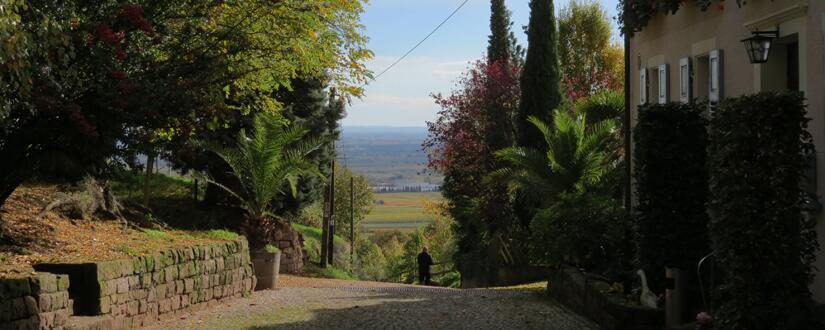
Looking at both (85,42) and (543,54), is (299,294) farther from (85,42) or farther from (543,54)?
(543,54)

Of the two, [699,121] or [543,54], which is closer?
[699,121]

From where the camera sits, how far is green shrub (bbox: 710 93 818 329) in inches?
338

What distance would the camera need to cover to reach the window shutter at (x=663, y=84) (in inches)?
589

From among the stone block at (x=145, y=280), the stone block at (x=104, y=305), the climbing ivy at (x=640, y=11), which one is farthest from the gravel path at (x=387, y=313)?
the climbing ivy at (x=640, y=11)

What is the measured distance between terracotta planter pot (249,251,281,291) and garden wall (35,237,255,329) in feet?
7.41

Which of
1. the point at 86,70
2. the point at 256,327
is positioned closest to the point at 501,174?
the point at 256,327

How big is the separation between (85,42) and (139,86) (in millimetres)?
810

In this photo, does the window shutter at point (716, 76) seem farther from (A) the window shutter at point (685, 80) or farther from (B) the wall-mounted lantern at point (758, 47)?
(B) the wall-mounted lantern at point (758, 47)

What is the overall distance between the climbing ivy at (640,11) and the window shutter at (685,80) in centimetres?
72

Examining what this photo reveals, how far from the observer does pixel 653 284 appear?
12008mm

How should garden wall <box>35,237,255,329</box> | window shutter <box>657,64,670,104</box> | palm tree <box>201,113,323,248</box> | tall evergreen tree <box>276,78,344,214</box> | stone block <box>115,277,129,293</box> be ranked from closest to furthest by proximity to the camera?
garden wall <box>35,237,255,329</box>
stone block <box>115,277,129,293</box>
window shutter <box>657,64,670,104</box>
palm tree <box>201,113,323,248</box>
tall evergreen tree <box>276,78,344,214</box>

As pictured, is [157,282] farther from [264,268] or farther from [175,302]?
[264,268]

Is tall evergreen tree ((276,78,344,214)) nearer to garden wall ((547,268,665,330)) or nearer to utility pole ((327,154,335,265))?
utility pole ((327,154,335,265))

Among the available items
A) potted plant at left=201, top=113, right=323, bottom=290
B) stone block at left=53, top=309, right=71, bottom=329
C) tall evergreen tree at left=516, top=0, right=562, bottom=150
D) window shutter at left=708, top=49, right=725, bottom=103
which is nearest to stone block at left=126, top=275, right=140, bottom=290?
stone block at left=53, top=309, right=71, bottom=329
